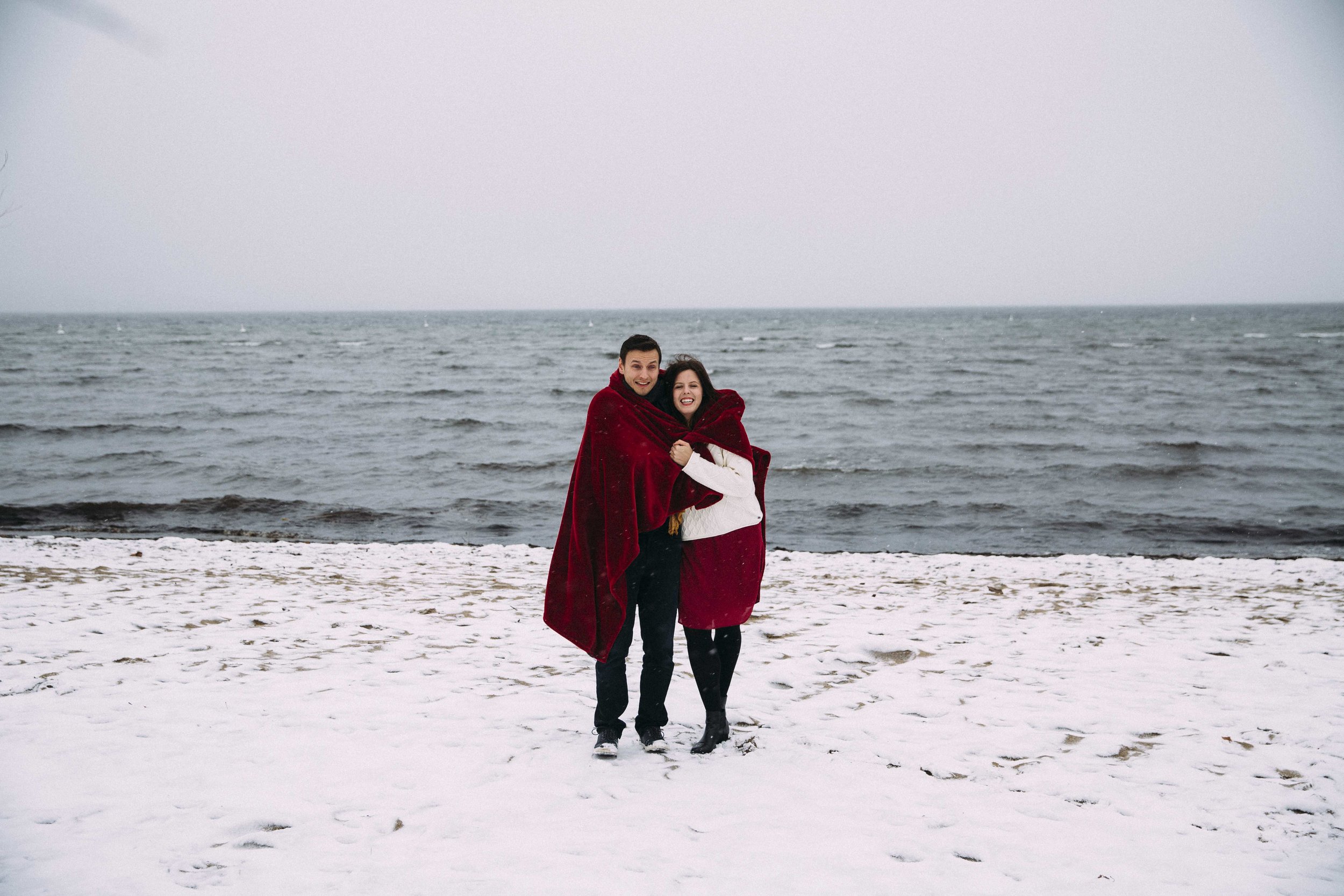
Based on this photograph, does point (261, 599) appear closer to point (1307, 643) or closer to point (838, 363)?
point (1307, 643)

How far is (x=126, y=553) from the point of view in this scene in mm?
8812

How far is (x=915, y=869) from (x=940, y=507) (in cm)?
1062

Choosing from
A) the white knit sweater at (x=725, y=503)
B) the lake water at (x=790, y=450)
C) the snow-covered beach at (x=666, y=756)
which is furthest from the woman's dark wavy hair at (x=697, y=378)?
the lake water at (x=790, y=450)

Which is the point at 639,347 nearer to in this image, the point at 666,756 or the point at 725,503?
the point at 725,503

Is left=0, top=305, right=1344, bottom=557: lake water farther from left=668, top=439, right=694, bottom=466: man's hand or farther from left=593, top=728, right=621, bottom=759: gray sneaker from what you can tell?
left=668, top=439, right=694, bottom=466: man's hand

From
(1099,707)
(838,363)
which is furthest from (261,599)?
(838,363)

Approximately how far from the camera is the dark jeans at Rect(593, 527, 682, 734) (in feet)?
12.0

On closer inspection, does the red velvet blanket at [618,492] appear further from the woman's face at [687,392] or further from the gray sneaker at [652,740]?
the gray sneaker at [652,740]

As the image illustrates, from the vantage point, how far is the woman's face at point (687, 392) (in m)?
3.55

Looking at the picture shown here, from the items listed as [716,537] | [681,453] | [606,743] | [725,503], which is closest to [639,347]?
[681,453]

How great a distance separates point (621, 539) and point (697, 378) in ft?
2.61

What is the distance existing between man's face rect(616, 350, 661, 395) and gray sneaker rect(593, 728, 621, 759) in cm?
163

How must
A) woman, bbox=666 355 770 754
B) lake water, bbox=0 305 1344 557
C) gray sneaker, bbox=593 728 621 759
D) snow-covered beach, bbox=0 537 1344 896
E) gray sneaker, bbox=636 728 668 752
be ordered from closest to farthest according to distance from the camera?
snow-covered beach, bbox=0 537 1344 896 → woman, bbox=666 355 770 754 → gray sneaker, bbox=593 728 621 759 → gray sneaker, bbox=636 728 668 752 → lake water, bbox=0 305 1344 557

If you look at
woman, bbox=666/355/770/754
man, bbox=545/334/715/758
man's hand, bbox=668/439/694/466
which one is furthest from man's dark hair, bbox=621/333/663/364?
man's hand, bbox=668/439/694/466
